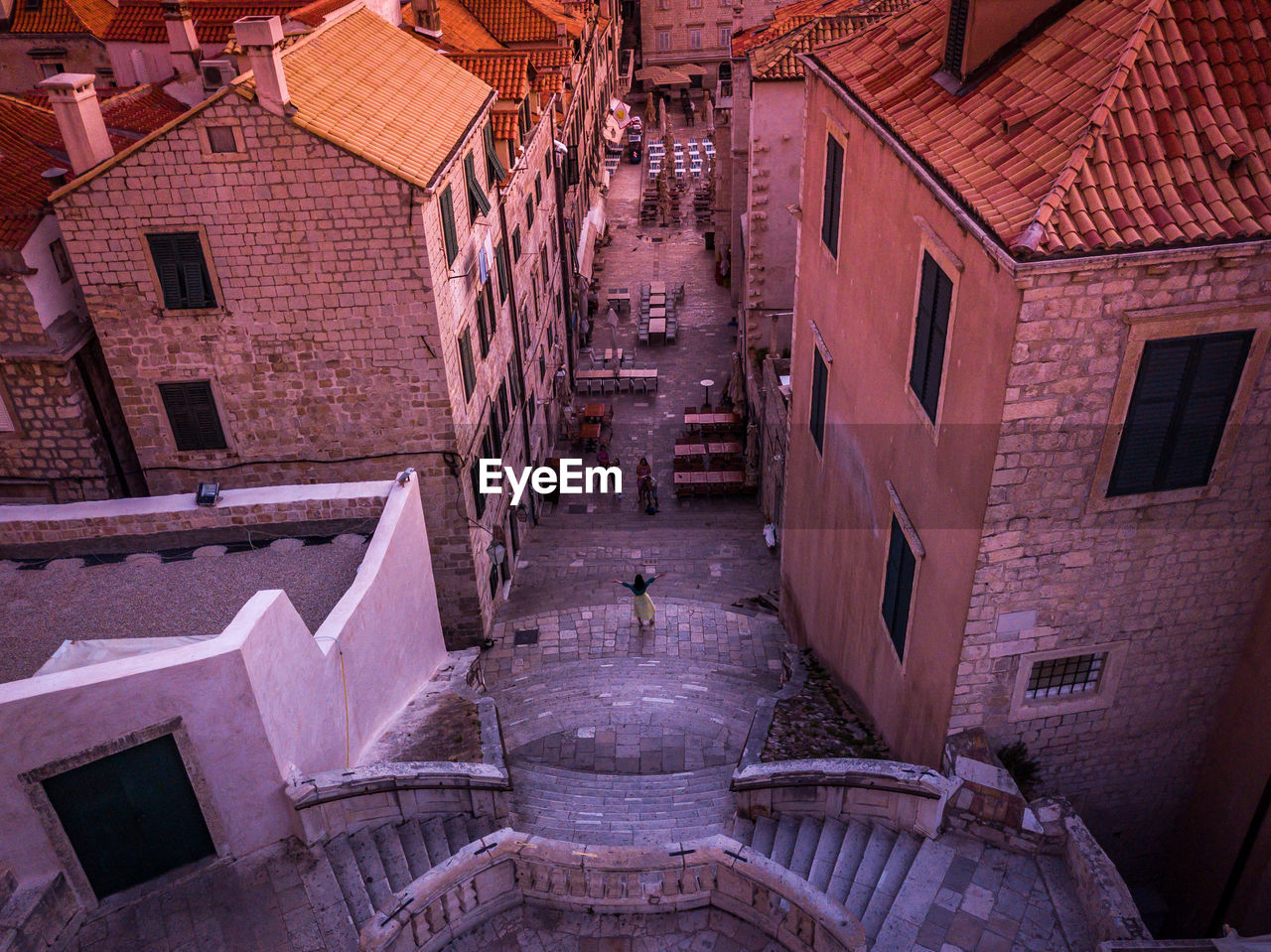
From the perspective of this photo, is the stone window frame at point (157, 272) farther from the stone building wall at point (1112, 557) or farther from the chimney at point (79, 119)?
the stone building wall at point (1112, 557)

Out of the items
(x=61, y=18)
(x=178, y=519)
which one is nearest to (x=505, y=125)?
(x=178, y=519)

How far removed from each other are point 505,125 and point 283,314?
9.38m

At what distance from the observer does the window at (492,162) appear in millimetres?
22534

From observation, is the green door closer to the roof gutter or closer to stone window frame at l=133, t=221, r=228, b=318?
stone window frame at l=133, t=221, r=228, b=318

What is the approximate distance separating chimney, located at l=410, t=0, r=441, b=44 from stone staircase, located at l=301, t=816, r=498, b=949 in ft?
71.8

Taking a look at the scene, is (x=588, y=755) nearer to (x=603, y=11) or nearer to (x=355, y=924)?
(x=355, y=924)

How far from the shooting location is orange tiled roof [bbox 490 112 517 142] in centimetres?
2473

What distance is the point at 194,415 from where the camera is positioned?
18.9 metres

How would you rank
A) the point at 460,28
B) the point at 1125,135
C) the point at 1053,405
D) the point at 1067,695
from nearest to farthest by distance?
the point at 1125,135 < the point at 1053,405 < the point at 1067,695 < the point at 460,28

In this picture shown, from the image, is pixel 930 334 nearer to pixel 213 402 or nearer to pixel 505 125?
pixel 213 402

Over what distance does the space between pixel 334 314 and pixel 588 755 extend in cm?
873

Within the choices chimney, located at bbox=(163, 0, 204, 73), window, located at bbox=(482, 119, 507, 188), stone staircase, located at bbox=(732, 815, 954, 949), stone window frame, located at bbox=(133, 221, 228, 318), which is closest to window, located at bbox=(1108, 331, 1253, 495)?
stone staircase, located at bbox=(732, 815, 954, 949)

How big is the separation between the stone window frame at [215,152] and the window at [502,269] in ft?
25.5

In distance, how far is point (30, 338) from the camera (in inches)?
679
